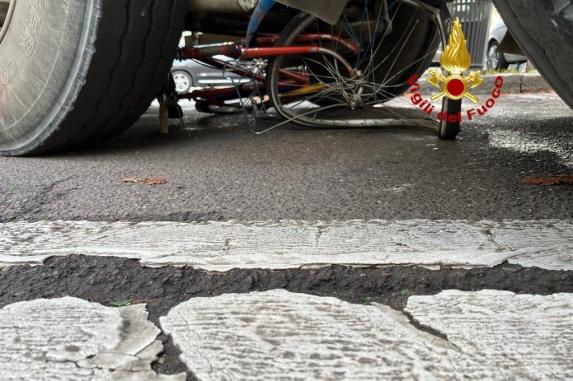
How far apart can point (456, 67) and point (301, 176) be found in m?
1.04

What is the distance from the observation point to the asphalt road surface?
1523 mm

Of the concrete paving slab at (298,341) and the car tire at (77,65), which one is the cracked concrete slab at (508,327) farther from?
the car tire at (77,65)

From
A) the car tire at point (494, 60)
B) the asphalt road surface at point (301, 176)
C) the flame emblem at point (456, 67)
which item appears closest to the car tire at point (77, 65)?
the asphalt road surface at point (301, 176)

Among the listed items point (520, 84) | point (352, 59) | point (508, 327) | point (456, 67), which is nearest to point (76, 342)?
point (508, 327)

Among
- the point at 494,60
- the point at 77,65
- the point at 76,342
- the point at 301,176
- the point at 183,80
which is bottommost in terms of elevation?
the point at 76,342

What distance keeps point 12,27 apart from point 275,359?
78.7 inches

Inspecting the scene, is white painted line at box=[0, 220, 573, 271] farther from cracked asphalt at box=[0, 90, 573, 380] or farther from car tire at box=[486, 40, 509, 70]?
car tire at box=[486, 40, 509, 70]

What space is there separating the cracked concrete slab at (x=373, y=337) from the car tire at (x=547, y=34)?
423mm

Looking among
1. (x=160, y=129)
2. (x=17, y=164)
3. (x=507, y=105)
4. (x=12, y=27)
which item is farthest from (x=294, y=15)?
(x=507, y=105)

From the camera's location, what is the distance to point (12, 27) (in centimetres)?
218

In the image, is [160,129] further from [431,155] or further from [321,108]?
[431,155]

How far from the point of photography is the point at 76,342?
0.88 metres

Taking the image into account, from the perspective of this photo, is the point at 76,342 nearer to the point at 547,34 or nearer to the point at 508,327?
the point at 508,327

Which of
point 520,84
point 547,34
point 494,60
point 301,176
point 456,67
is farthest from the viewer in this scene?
point 494,60
